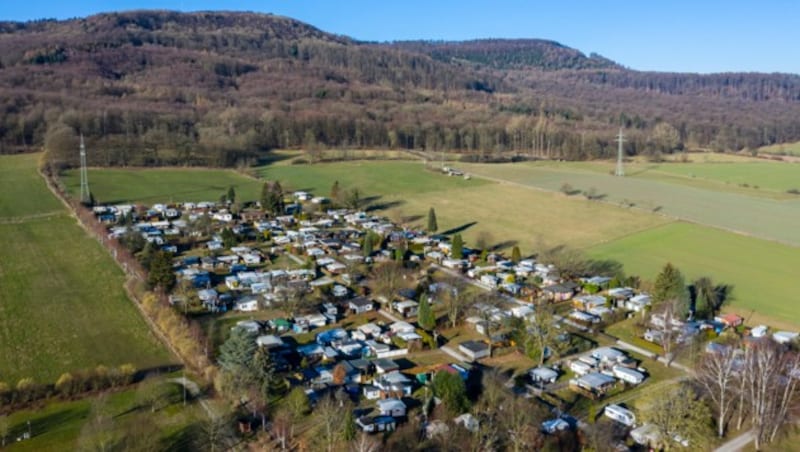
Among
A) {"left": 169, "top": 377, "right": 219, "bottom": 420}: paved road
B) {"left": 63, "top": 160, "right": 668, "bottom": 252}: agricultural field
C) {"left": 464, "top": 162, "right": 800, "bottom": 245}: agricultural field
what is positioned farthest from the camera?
{"left": 464, "top": 162, "right": 800, "bottom": 245}: agricultural field

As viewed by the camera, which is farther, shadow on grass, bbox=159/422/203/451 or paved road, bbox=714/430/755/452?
paved road, bbox=714/430/755/452

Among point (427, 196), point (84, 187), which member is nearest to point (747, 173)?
point (427, 196)

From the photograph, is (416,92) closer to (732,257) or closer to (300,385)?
(732,257)

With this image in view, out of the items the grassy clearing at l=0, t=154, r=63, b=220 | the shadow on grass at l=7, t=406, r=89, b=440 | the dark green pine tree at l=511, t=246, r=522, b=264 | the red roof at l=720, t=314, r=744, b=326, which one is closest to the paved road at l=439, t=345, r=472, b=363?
the dark green pine tree at l=511, t=246, r=522, b=264

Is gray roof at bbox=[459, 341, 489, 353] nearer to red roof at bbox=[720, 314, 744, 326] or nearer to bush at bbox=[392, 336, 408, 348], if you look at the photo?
bush at bbox=[392, 336, 408, 348]

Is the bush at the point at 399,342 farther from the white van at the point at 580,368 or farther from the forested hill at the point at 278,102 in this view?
the forested hill at the point at 278,102

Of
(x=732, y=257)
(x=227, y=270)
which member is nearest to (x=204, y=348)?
(x=227, y=270)

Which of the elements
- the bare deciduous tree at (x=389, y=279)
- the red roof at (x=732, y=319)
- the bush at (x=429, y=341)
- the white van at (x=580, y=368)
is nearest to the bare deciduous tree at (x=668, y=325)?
the red roof at (x=732, y=319)
